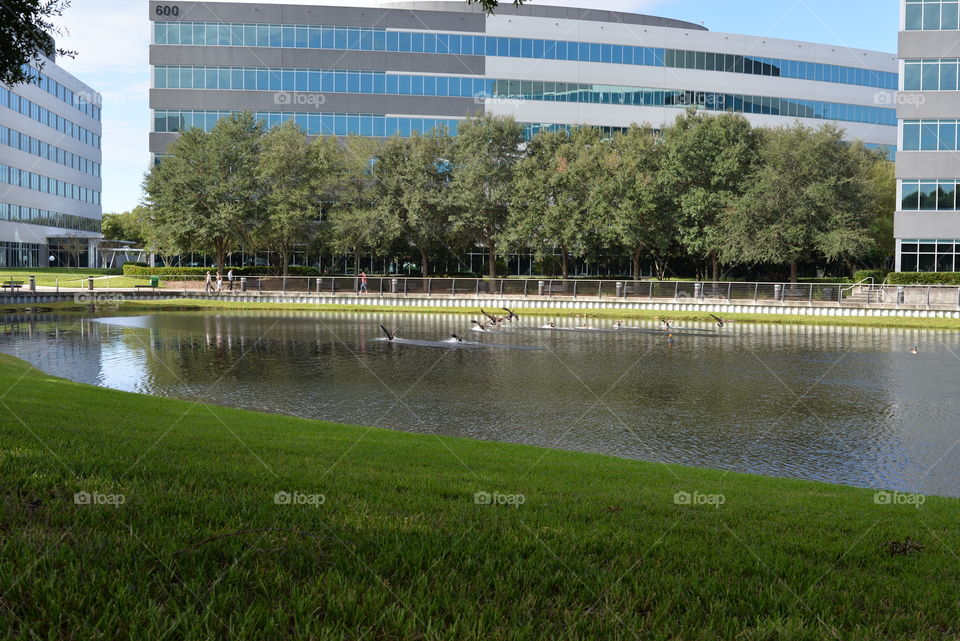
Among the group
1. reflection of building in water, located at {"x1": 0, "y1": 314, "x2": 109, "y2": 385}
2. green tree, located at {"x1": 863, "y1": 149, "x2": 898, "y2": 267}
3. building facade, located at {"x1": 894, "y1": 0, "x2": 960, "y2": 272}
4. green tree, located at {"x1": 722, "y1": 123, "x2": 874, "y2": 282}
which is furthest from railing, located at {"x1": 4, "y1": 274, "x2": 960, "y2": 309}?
reflection of building in water, located at {"x1": 0, "y1": 314, "x2": 109, "y2": 385}

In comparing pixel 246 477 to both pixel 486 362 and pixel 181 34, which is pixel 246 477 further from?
pixel 181 34

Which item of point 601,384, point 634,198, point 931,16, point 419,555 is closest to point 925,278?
point 931,16

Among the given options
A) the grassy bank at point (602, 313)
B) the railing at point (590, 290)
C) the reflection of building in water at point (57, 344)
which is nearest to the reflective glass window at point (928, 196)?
the railing at point (590, 290)

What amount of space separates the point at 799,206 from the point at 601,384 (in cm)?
3679

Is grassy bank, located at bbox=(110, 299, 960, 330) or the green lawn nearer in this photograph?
grassy bank, located at bbox=(110, 299, 960, 330)

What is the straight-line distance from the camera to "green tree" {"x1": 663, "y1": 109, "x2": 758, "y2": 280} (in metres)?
55.2

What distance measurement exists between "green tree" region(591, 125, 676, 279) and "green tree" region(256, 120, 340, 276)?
2164 cm

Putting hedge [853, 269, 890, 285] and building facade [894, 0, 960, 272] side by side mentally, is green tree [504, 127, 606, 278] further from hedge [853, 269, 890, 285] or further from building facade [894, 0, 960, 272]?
building facade [894, 0, 960, 272]

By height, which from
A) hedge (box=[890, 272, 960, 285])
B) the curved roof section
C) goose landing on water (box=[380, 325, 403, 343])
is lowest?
goose landing on water (box=[380, 325, 403, 343])

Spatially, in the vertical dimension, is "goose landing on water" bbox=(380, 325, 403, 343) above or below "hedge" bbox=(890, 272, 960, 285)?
below

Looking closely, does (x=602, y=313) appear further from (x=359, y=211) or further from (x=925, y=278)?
(x=359, y=211)

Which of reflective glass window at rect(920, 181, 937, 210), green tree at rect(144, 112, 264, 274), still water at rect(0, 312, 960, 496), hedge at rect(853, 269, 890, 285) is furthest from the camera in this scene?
green tree at rect(144, 112, 264, 274)

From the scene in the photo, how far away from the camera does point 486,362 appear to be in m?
25.2

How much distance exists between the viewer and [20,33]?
1470 cm
